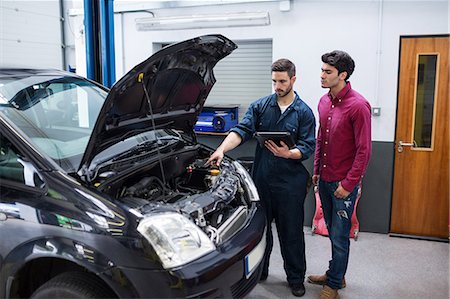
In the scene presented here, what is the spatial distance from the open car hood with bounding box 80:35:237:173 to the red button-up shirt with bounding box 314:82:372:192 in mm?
736

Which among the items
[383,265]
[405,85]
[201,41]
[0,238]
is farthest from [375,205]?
[0,238]

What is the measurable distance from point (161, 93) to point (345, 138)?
3.62ft

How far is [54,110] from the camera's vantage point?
7.77 feet

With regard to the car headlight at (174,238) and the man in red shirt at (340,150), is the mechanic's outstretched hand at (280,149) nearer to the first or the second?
the man in red shirt at (340,150)

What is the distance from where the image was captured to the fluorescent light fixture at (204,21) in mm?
3781

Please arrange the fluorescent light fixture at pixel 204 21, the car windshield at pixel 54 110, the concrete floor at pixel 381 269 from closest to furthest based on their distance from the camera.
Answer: the car windshield at pixel 54 110 → the concrete floor at pixel 381 269 → the fluorescent light fixture at pixel 204 21

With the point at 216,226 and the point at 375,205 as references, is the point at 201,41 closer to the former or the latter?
the point at 216,226

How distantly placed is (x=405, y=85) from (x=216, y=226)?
2505mm

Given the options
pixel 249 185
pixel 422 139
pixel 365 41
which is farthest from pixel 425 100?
pixel 249 185

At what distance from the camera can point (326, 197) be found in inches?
102

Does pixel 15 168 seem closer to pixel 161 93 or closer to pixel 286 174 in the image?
pixel 161 93

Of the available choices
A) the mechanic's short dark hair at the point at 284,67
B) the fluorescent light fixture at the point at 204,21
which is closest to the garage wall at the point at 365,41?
the fluorescent light fixture at the point at 204,21

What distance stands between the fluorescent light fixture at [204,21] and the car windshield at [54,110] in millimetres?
1559

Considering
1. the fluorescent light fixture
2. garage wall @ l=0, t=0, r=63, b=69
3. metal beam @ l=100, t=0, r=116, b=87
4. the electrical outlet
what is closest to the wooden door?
the electrical outlet
